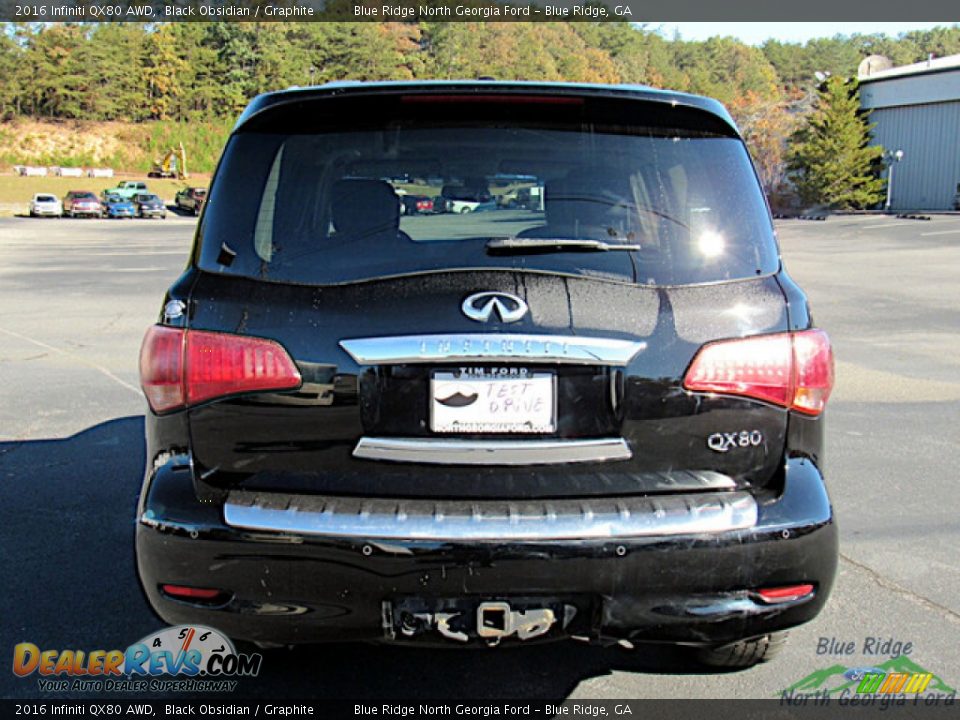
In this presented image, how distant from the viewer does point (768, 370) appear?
2.62 metres

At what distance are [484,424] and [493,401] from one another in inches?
2.8

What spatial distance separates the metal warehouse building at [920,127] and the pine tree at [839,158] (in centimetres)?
157

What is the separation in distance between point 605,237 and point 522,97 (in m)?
0.50

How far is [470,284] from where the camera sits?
8.26 ft

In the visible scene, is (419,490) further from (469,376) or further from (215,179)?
(215,179)

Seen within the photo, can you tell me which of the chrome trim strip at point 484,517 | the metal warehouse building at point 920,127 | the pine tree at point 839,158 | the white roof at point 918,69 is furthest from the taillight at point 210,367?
the white roof at point 918,69

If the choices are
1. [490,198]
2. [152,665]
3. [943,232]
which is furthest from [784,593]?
[943,232]

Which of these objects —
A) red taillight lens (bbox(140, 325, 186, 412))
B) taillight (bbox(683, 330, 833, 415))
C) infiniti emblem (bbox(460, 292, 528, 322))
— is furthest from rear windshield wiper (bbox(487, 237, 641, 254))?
red taillight lens (bbox(140, 325, 186, 412))

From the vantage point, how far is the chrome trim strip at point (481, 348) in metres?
2.45

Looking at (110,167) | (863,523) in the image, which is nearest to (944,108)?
(863,523)

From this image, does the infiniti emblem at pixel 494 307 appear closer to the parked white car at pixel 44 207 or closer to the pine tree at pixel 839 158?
the pine tree at pixel 839 158

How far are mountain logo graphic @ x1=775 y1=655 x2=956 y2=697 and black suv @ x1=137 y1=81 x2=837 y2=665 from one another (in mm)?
697

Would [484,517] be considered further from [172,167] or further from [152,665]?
[172,167]

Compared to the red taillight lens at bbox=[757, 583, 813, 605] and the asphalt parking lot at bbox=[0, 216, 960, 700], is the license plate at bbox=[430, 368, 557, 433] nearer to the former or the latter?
the red taillight lens at bbox=[757, 583, 813, 605]
